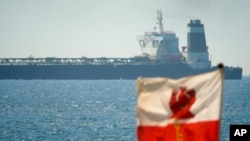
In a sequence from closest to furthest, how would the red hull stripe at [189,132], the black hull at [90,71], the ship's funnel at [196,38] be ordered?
the red hull stripe at [189,132] < the black hull at [90,71] < the ship's funnel at [196,38]

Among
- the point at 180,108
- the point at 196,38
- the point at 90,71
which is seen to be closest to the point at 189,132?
the point at 180,108

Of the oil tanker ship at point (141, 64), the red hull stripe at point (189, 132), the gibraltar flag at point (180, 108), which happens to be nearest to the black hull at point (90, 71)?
the oil tanker ship at point (141, 64)

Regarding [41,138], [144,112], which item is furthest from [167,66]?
[144,112]

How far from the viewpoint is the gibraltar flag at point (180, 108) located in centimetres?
734

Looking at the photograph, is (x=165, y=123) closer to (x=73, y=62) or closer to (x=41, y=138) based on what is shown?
(x=41, y=138)

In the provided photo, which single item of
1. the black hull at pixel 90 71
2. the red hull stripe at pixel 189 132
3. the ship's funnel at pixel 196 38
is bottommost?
the black hull at pixel 90 71

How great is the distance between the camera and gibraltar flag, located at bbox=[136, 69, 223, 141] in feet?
24.1

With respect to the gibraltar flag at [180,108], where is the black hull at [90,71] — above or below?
below

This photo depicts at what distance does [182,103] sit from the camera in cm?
741

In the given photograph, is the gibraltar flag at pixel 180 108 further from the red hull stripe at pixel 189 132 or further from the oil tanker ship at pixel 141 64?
the oil tanker ship at pixel 141 64

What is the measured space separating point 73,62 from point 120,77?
9581 millimetres

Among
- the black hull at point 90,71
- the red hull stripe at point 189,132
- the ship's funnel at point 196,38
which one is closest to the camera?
the red hull stripe at point 189,132

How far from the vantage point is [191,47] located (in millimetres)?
192500

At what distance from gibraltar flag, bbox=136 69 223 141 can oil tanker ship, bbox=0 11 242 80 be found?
556ft
